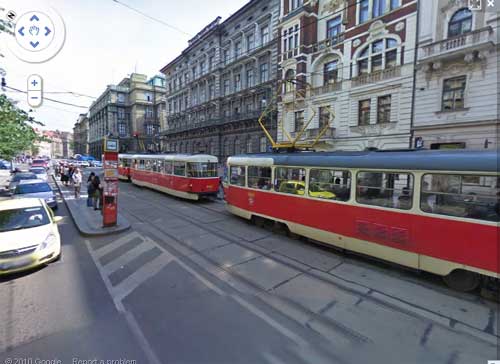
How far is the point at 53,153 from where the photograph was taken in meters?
143

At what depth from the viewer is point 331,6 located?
19.9m

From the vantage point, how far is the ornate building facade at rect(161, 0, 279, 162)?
25469 mm

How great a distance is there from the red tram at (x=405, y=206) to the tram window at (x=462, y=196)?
1cm

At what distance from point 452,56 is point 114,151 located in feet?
61.4

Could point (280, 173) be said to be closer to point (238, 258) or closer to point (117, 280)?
point (238, 258)

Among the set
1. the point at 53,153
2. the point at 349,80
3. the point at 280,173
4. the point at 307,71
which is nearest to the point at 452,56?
the point at 349,80

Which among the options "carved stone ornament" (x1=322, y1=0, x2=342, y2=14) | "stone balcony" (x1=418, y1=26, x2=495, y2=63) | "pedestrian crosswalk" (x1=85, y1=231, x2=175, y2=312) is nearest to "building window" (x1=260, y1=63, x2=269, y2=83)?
"carved stone ornament" (x1=322, y1=0, x2=342, y2=14)

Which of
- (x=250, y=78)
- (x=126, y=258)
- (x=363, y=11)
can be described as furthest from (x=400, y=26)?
(x=126, y=258)

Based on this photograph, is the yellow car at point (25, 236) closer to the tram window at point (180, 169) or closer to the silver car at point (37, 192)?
the silver car at point (37, 192)

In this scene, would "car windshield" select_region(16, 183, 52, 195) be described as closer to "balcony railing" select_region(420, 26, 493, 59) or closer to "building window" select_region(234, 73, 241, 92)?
"balcony railing" select_region(420, 26, 493, 59)

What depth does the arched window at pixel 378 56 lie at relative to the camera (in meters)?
16.8

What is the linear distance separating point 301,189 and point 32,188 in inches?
461

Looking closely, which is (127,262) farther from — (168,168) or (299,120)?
Result: (299,120)

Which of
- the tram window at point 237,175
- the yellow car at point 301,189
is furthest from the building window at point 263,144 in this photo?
the yellow car at point 301,189
